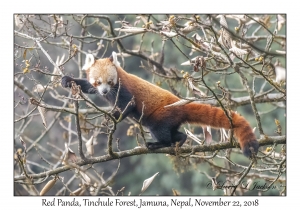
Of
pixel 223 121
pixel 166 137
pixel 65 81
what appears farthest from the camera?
pixel 166 137

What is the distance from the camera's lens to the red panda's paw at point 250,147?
349cm

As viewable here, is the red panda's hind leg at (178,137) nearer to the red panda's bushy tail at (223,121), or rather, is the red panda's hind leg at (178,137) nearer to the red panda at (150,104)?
the red panda at (150,104)

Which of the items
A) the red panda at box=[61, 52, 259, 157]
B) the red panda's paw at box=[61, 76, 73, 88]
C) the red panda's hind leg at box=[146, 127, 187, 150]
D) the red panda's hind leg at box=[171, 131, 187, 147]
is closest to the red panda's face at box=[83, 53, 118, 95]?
the red panda at box=[61, 52, 259, 157]

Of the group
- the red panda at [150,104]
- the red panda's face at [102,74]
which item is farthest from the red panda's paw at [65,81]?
the red panda's face at [102,74]

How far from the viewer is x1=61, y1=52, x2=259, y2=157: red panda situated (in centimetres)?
413

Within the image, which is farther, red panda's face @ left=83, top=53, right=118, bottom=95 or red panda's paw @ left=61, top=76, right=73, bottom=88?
red panda's face @ left=83, top=53, right=118, bottom=95

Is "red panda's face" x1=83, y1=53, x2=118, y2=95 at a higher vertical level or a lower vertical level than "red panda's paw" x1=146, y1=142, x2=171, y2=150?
higher

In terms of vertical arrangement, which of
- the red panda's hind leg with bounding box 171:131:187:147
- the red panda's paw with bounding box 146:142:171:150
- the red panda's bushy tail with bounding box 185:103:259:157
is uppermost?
the red panda's bushy tail with bounding box 185:103:259:157

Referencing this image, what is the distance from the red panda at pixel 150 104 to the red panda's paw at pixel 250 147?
43 centimetres

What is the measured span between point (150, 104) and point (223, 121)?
0.89 m

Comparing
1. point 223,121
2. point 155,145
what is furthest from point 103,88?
point 223,121

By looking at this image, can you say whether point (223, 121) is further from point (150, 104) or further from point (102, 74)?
point (102, 74)

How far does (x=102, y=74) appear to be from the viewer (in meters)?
4.49

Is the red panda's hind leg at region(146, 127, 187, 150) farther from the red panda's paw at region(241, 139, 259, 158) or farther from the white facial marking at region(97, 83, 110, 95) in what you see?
the red panda's paw at region(241, 139, 259, 158)
